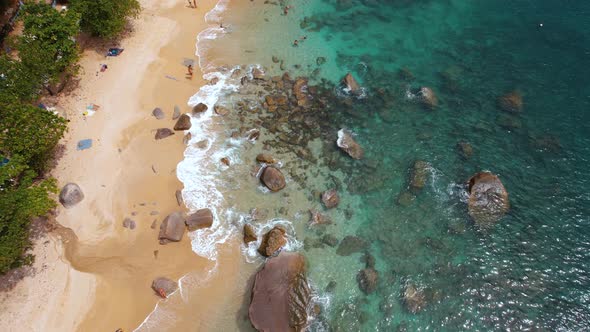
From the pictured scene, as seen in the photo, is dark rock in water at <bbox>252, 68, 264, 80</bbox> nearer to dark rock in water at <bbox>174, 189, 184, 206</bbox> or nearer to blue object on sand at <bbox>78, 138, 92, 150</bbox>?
dark rock in water at <bbox>174, 189, 184, 206</bbox>

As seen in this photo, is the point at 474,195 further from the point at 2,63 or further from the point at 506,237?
the point at 2,63

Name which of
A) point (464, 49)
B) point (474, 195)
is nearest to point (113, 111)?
point (474, 195)

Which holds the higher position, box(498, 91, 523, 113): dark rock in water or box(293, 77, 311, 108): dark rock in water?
box(498, 91, 523, 113): dark rock in water

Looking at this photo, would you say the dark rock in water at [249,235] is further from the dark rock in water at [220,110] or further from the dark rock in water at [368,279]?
the dark rock in water at [220,110]

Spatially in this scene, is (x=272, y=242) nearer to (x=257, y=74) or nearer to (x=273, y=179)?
(x=273, y=179)

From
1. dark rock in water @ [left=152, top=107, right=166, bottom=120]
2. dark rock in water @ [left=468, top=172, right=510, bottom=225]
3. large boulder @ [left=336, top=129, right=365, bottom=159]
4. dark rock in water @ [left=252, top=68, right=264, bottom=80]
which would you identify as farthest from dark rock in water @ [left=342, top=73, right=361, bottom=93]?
dark rock in water @ [left=152, top=107, right=166, bottom=120]

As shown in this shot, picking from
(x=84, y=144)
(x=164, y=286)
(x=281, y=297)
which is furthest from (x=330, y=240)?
(x=84, y=144)
